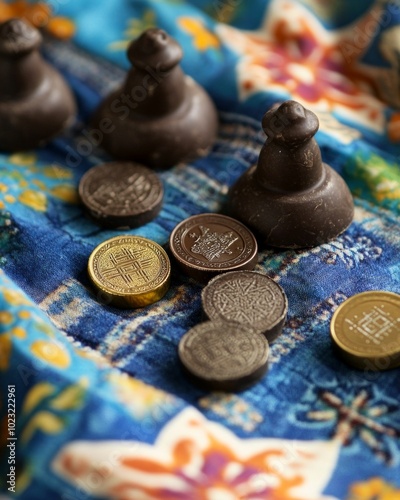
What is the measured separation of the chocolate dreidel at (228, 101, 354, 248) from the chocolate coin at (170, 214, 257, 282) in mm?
43

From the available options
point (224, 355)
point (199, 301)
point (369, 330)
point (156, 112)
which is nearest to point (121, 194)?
point (156, 112)

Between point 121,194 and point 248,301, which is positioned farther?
point 121,194

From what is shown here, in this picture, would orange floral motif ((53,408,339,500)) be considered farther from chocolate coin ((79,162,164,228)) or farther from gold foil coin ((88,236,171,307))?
chocolate coin ((79,162,164,228))

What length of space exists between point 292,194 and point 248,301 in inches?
10.9

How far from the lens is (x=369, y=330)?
4.75ft

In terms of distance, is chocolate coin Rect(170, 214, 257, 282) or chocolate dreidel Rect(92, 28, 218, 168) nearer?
chocolate coin Rect(170, 214, 257, 282)

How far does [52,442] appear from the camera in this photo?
1.27 m

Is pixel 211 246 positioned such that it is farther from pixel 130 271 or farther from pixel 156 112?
pixel 156 112

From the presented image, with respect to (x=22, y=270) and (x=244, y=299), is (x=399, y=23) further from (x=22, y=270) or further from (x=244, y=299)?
(x=22, y=270)

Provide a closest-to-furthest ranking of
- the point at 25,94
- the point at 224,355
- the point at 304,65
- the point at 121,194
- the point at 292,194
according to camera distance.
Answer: the point at 224,355 → the point at 292,194 → the point at 121,194 → the point at 25,94 → the point at 304,65

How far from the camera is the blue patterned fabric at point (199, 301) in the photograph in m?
1.27

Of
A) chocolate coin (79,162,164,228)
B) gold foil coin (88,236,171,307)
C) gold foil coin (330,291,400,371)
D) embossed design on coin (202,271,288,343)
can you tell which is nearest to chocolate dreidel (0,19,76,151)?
chocolate coin (79,162,164,228)

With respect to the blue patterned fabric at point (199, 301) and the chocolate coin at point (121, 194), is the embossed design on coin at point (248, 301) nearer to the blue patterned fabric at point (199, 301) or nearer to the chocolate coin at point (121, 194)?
the blue patterned fabric at point (199, 301)

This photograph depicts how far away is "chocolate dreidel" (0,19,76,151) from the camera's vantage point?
6.04 ft
